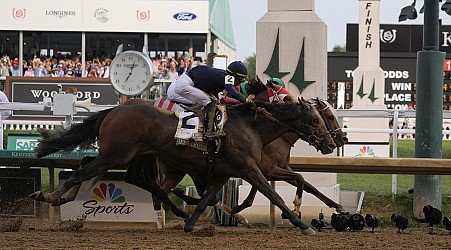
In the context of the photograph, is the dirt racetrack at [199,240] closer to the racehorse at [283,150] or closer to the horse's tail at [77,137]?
the racehorse at [283,150]

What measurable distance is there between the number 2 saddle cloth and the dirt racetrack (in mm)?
870

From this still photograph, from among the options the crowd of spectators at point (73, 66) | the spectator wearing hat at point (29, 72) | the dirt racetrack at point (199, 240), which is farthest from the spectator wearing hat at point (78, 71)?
the dirt racetrack at point (199, 240)

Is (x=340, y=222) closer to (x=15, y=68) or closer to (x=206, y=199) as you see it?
(x=206, y=199)

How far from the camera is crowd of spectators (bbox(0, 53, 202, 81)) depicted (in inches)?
1083

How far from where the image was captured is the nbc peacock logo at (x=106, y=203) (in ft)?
A: 36.6

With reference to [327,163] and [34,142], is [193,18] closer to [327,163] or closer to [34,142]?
→ [34,142]

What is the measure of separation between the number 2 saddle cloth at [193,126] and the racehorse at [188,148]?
65 mm

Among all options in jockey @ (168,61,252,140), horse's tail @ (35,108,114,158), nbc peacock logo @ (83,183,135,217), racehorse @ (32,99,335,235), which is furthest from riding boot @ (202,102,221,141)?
nbc peacock logo @ (83,183,135,217)

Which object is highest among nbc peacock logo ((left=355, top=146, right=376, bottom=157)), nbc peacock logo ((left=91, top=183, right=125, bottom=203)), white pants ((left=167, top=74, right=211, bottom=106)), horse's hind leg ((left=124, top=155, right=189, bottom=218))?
white pants ((left=167, top=74, right=211, bottom=106))

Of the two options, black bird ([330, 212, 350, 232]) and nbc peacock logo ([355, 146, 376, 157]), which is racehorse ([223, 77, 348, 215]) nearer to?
black bird ([330, 212, 350, 232])

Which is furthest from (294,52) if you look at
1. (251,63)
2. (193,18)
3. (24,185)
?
(251,63)

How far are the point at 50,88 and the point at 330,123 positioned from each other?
13.7m

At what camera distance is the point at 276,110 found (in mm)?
9602

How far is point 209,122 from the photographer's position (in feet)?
30.3
